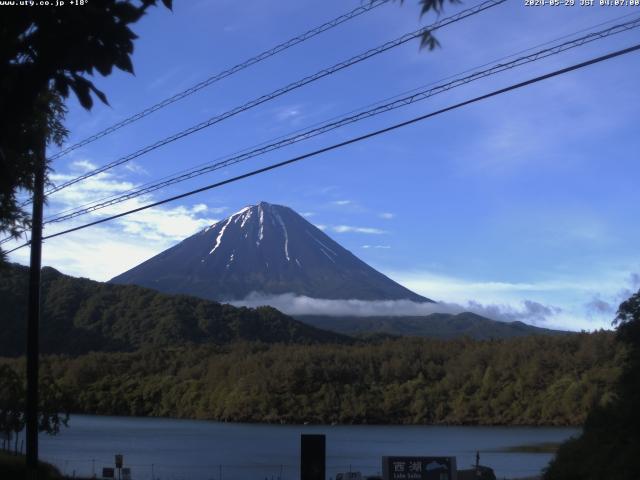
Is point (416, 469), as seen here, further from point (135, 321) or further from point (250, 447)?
point (135, 321)

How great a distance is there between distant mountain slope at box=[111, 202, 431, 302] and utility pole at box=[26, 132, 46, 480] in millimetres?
136665

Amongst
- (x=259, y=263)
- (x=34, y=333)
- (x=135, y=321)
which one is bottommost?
(x=34, y=333)

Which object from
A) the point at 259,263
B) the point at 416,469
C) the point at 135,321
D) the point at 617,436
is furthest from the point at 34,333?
the point at 259,263

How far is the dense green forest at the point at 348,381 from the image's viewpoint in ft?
271

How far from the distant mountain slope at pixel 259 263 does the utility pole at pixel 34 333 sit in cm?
13666

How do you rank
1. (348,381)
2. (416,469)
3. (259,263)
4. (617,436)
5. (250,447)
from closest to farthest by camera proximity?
(416,469) < (617,436) < (250,447) < (348,381) < (259,263)

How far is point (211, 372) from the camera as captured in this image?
95688 millimetres

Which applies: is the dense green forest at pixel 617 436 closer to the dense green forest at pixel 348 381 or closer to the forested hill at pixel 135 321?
the dense green forest at pixel 348 381

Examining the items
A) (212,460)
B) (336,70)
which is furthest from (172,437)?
(336,70)

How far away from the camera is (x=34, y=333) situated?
599 inches

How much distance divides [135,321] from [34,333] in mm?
96932

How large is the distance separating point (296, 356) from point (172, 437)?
3144 centimetres

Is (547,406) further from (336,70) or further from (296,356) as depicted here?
(336,70)

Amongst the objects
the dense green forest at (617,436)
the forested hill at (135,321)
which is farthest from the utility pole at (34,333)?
the forested hill at (135,321)
